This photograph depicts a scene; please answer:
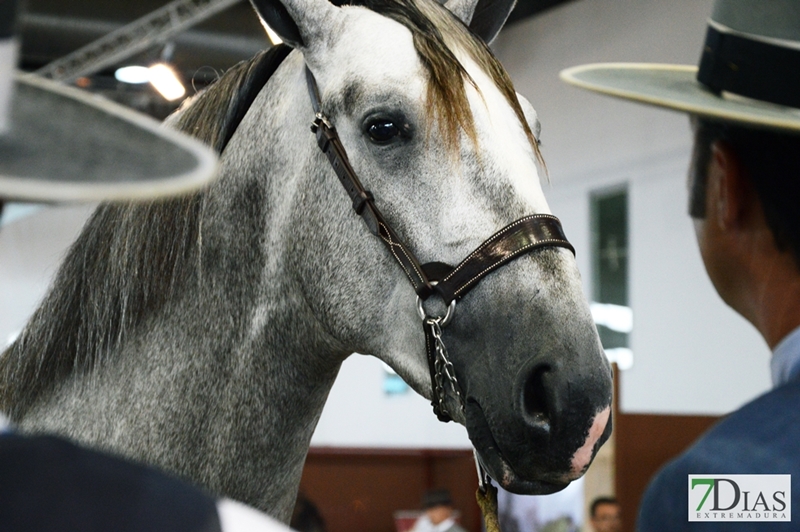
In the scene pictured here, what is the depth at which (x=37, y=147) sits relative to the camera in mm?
672

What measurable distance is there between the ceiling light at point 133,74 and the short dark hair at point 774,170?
965 centimetres

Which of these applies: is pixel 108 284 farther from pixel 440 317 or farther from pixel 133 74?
pixel 133 74

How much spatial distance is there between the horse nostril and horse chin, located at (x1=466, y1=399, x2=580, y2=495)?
0.09m

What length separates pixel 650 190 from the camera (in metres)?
10.0

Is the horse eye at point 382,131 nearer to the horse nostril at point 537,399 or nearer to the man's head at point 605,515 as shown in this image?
the horse nostril at point 537,399

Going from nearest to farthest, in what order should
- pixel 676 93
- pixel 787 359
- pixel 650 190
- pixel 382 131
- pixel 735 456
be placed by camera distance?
1. pixel 735 456
2. pixel 787 359
3. pixel 676 93
4. pixel 382 131
5. pixel 650 190

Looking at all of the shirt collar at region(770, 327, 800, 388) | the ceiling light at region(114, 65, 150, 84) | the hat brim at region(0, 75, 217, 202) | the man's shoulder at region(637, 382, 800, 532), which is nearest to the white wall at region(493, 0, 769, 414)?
the ceiling light at region(114, 65, 150, 84)

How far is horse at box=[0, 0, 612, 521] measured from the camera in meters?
1.59

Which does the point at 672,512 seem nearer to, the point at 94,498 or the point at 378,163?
the point at 94,498

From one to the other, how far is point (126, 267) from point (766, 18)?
3.97ft

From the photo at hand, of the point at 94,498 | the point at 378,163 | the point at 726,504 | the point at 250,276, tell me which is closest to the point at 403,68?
the point at 378,163

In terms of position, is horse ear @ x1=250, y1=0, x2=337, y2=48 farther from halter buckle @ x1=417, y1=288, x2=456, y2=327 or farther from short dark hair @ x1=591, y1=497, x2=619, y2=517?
short dark hair @ x1=591, y1=497, x2=619, y2=517

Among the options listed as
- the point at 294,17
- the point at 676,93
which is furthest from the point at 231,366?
the point at 676,93

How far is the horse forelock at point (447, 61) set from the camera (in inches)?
63.9
